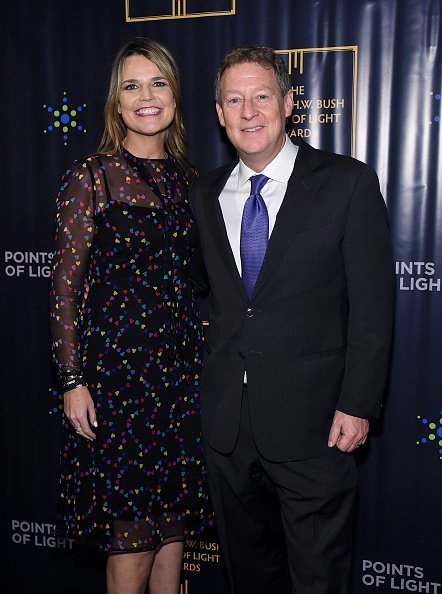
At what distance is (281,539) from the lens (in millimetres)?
2230

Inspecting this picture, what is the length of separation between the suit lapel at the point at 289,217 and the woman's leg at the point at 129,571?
1.02m

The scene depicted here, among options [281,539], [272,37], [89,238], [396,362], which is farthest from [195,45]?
[281,539]

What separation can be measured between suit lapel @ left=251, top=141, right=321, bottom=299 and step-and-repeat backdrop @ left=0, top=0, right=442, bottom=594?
0.70m

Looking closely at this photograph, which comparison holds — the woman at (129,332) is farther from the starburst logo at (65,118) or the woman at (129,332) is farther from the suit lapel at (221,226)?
the starburst logo at (65,118)

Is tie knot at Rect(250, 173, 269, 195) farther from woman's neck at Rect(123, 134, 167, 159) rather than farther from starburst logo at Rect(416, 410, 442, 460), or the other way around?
starburst logo at Rect(416, 410, 442, 460)

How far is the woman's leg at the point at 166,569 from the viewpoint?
2350 mm

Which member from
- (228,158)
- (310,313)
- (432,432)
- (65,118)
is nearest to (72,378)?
(310,313)

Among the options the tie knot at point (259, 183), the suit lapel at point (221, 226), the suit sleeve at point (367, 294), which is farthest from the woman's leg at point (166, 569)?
the tie knot at point (259, 183)

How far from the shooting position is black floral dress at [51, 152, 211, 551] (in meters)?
2.06

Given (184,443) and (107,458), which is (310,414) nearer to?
(184,443)

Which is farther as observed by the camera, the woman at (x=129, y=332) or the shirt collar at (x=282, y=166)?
the woman at (x=129, y=332)

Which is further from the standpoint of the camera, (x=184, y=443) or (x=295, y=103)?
(x=295, y=103)

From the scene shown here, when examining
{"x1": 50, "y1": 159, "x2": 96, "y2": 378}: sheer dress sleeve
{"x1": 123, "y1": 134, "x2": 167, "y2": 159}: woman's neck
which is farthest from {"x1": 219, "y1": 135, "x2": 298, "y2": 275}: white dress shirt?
{"x1": 50, "y1": 159, "x2": 96, "y2": 378}: sheer dress sleeve

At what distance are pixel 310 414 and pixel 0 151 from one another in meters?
1.86
